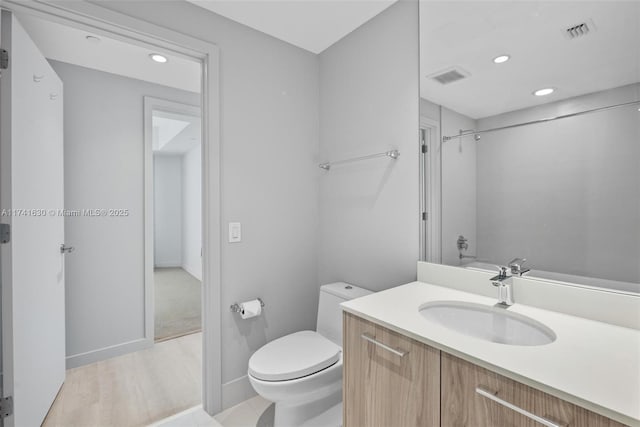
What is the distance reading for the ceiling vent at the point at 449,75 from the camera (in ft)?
4.62

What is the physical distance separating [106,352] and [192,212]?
11.1ft

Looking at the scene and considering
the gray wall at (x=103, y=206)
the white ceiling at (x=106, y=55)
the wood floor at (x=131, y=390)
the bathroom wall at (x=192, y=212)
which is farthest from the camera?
the bathroom wall at (x=192, y=212)

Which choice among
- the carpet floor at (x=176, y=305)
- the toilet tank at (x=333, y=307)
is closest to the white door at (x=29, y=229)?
the carpet floor at (x=176, y=305)

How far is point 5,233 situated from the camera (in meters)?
1.35

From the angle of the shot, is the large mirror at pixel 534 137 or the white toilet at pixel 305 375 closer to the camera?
the large mirror at pixel 534 137

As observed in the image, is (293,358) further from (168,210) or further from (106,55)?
(168,210)

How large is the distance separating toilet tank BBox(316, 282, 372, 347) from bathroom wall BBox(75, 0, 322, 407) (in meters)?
0.31

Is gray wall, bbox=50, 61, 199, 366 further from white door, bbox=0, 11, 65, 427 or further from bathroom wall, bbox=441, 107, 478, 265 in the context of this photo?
bathroom wall, bbox=441, 107, 478, 265

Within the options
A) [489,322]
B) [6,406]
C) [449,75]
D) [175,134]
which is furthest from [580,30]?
[175,134]

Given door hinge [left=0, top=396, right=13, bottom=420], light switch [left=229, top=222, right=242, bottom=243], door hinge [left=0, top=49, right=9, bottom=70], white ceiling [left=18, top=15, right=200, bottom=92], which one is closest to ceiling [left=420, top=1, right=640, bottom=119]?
light switch [left=229, top=222, right=242, bottom=243]

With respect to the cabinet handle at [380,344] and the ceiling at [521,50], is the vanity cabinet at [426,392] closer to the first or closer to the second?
the cabinet handle at [380,344]

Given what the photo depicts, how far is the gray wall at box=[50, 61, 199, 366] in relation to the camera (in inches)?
88.0

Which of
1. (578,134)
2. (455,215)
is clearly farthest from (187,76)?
(578,134)

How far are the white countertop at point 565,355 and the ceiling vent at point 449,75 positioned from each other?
1.04m
